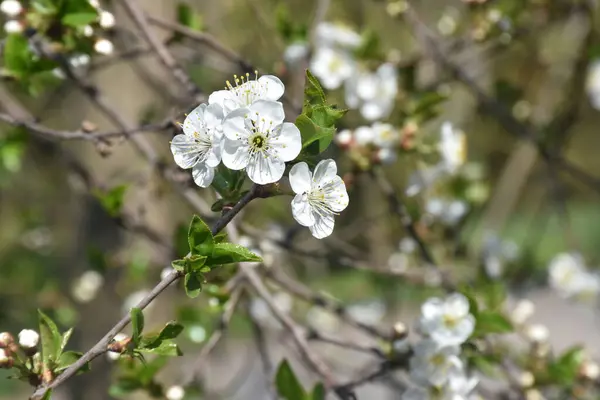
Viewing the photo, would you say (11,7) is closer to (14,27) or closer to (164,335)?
(14,27)

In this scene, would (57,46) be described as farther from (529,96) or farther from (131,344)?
(529,96)

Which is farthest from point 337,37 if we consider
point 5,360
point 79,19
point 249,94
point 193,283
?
point 5,360

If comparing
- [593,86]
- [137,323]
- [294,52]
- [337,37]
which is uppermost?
[593,86]

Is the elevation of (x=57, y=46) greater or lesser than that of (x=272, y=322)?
lesser

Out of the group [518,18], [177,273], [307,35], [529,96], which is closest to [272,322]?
[307,35]

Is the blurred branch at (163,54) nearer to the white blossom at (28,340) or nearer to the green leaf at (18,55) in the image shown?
the green leaf at (18,55)

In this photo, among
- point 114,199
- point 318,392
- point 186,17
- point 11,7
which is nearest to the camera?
point 318,392
